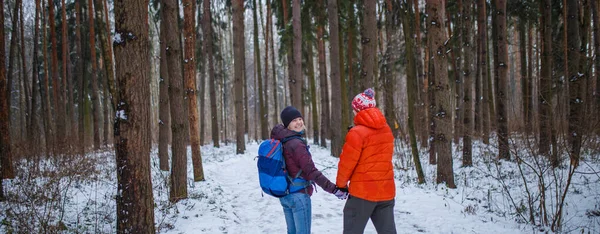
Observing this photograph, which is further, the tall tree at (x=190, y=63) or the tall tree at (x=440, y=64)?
the tall tree at (x=190, y=63)

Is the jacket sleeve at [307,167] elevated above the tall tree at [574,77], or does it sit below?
below

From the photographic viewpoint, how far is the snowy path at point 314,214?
181 inches

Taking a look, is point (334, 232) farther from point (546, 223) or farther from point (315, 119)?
point (315, 119)

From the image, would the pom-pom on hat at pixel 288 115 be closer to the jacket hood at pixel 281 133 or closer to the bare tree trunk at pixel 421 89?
the jacket hood at pixel 281 133

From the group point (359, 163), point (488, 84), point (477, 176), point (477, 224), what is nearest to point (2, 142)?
point (359, 163)

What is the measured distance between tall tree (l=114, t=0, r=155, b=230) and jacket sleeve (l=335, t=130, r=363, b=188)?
1.94 meters

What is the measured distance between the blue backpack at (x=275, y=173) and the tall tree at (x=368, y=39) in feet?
21.3

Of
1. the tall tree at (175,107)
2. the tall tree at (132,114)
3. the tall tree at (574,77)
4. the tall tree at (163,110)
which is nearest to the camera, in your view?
the tall tree at (132,114)

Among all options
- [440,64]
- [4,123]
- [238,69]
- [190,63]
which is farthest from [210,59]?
[440,64]

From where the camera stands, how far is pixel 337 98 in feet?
38.4

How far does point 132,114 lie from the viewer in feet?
10.2

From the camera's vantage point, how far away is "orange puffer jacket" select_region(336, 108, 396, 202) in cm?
278

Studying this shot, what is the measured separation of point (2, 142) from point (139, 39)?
5163 mm

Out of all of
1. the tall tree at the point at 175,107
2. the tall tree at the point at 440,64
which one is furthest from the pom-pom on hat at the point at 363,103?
the tall tree at the point at 440,64
